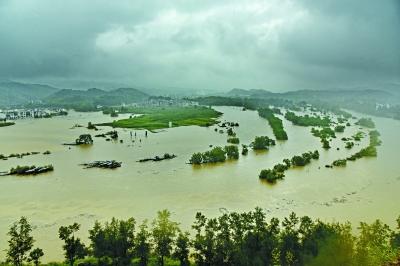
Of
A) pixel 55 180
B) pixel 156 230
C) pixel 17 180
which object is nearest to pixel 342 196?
pixel 156 230

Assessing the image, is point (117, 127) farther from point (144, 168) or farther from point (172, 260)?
point (172, 260)

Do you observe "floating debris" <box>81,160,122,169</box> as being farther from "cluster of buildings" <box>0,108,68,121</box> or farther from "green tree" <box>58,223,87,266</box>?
"cluster of buildings" <box>0,108,68,121</box>

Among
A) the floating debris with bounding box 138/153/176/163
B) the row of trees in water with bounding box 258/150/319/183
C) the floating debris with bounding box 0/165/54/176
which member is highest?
the row of trees in water with bounding box 258/150/319/183

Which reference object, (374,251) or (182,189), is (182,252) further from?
(182,189)

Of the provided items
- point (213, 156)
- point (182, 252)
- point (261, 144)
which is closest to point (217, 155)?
point (213, 156)

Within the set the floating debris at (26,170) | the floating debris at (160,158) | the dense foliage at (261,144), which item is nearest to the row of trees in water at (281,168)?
the dense foliage at (261,144)

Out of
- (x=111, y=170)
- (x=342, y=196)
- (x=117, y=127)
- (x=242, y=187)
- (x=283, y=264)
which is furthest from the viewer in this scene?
(x=117, y=127)

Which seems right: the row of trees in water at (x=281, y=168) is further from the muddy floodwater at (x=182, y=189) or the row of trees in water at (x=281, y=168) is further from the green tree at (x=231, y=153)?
the green tree at (x=231, y=153)

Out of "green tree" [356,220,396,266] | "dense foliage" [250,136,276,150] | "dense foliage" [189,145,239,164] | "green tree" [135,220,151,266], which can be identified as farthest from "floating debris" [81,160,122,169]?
"green tree" [356,220,396,266]
